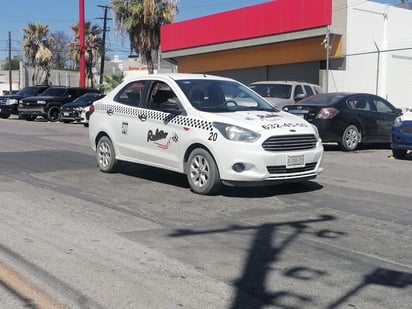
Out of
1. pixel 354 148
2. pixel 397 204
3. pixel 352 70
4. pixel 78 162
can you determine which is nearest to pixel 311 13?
pixel 352 70

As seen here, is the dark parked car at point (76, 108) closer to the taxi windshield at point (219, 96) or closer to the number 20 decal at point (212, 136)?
the taxi windshield at point (219, 96)

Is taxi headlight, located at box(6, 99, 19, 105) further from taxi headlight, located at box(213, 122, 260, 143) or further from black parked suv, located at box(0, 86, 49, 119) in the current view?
taxi headlight, located at box(213, 122, 260, 143)

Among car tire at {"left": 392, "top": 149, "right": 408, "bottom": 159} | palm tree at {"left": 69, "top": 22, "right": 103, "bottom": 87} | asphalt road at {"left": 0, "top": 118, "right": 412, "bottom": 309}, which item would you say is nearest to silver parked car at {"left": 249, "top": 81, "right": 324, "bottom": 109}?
car tire at {"left": 392, "top": 149, "right": 408, "bottom": 159}

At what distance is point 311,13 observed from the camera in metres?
22.9

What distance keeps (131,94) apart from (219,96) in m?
1.62

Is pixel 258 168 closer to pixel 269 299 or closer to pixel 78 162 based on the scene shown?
pixel 269 299

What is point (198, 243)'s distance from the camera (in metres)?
5.73

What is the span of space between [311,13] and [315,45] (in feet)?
4.21

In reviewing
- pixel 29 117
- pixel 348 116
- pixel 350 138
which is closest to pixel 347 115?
pixel 348 116

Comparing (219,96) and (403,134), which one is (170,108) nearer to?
(219,96)

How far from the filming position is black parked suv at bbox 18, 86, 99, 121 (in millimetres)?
26828

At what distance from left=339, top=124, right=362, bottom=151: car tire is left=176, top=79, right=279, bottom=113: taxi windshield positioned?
5.98 metres

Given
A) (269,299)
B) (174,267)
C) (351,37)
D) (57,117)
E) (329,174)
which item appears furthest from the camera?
(57,117)

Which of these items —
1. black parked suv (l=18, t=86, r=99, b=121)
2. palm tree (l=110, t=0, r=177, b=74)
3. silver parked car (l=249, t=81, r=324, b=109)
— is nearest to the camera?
silver parked car (l=249, t=81, r=324, b=109)
